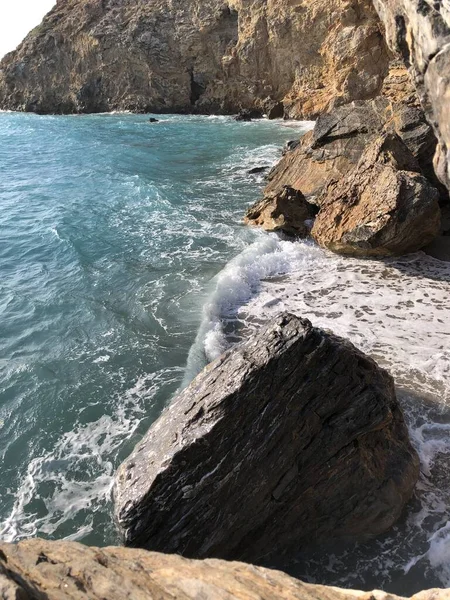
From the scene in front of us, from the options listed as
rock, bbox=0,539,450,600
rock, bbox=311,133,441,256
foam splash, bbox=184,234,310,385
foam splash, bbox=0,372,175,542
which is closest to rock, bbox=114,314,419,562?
foam splash, bbox=0,372,175,542

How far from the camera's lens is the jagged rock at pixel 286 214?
14812 mm

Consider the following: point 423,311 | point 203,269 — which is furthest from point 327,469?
point 203,269

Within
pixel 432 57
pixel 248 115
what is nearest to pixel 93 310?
pixel 432 57

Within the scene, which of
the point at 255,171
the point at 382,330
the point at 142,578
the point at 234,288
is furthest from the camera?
the point at 255,171

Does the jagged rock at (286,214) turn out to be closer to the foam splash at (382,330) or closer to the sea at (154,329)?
the sea at (154,329)

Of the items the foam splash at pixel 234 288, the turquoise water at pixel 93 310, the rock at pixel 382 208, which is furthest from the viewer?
the rock at pixel 382 208

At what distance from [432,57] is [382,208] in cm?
657

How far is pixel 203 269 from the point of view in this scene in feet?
43.1

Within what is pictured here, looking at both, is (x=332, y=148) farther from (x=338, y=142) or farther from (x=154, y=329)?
(x=154, y=329)

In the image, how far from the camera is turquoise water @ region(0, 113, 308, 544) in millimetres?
6727

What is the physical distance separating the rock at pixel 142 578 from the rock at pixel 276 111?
47.5 m

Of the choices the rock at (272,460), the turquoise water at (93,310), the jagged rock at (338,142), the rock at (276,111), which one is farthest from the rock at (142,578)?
the rock at (276,111)

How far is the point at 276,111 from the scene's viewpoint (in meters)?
46.3

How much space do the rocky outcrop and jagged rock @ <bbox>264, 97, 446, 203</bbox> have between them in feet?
30.3
